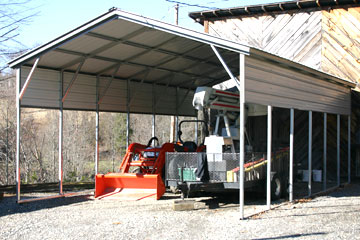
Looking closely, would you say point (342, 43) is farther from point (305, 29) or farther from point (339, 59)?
point (305, 29)

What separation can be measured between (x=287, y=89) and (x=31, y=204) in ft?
22.3

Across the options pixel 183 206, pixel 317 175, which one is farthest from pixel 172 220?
pixel 317 175

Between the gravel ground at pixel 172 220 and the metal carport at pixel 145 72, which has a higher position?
the metal carport at pixel 145 72

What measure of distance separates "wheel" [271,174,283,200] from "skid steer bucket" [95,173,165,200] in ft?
9.12

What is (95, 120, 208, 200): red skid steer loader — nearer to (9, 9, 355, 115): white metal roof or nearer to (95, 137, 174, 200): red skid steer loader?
(95, 137, 174, 200): red skid steer loader

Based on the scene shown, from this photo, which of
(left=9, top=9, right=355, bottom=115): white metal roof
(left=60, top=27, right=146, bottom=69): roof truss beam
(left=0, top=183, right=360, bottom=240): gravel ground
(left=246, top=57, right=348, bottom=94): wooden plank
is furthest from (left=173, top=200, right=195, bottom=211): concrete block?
(left=60, top=27, right=146, bottom=69): roof truss beam

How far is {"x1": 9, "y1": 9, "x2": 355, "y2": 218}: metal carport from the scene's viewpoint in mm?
9328

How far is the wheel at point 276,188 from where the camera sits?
1081cm

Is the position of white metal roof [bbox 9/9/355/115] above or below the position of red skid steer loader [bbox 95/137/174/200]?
above

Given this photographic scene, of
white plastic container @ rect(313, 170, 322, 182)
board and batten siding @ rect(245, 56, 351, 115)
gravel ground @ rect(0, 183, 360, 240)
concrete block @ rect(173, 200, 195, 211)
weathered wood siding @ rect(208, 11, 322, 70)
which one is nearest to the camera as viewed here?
gravel ground @ rect(0, 183, 360, 240)

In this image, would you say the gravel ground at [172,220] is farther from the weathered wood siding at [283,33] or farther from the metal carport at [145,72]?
the weathered wood siding at [283,33]

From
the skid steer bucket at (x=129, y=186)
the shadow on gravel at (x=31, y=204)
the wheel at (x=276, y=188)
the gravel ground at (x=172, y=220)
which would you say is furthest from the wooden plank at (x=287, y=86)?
the shadow on gravel at (x=31, y=204)

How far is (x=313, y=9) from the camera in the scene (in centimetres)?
1659

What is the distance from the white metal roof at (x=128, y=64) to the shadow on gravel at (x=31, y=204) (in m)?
2.57
